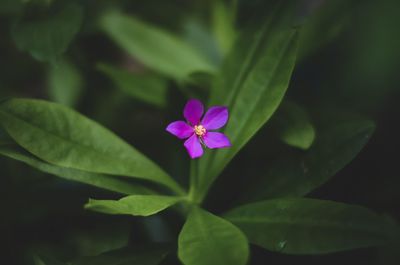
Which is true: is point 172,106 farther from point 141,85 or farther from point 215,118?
point 215,118

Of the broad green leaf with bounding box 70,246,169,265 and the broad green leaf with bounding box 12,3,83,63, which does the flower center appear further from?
the broad green leaf with bounding box 12,3,83,63

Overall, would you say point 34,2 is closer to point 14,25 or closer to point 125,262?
point 14,25

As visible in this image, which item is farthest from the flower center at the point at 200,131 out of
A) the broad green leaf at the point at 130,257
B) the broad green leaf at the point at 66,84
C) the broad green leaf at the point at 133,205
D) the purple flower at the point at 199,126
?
the broad green leaf at the point at 66,84

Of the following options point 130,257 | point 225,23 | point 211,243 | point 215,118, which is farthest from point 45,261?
point 225,23

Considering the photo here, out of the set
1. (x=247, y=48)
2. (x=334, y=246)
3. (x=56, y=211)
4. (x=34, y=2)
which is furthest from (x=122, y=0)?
(x=334, y=246)

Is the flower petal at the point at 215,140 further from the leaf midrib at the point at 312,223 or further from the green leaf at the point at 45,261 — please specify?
the green leaf at the point at 45,261

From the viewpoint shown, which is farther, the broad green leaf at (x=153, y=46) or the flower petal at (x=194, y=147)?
the broad green leaf at (x=153, y=46)
